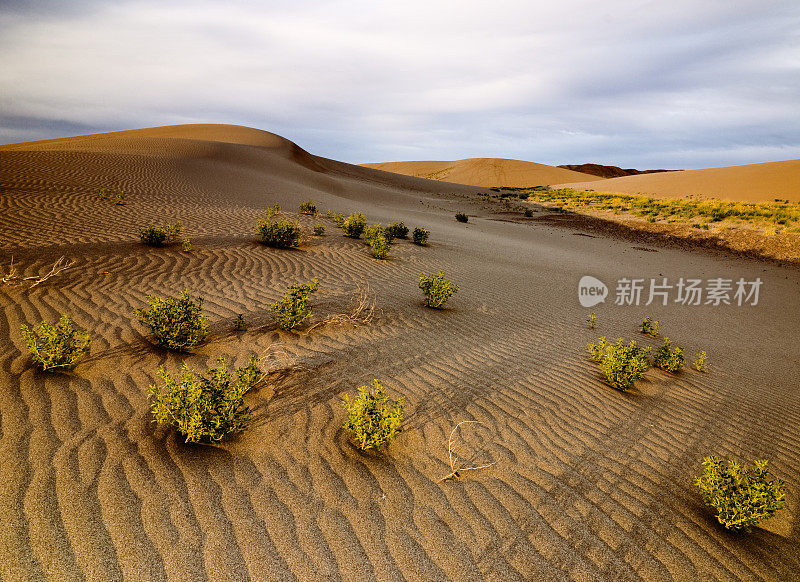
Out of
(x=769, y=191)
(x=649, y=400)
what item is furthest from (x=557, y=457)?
(x=769, y=191)

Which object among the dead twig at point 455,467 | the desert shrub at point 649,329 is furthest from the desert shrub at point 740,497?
the desert shrub at point 649,329

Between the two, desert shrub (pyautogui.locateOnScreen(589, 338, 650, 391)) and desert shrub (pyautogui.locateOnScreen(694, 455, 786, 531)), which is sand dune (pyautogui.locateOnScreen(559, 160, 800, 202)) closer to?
desert shrub (pyautogui.locateOnScreen(589, 338, 650, 391))

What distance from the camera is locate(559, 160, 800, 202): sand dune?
3150 centimetres

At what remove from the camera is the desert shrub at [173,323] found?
411 centimetres

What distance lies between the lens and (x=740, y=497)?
114 inches

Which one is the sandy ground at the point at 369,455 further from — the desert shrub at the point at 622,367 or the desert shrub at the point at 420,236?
the desert shrub at the point at 420,236

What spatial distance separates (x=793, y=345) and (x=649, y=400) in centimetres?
546

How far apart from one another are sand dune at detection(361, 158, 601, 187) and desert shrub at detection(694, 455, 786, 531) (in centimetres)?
7663

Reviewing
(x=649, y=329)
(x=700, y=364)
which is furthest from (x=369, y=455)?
(x=649, y=329)

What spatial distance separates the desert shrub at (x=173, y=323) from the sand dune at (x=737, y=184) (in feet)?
125

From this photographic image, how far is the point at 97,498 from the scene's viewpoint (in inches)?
91.7

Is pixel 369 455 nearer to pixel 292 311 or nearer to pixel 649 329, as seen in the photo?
pixel 292 311

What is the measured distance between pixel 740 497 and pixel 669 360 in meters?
3.21

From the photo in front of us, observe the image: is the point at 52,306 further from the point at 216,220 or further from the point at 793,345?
the point at 793,345
